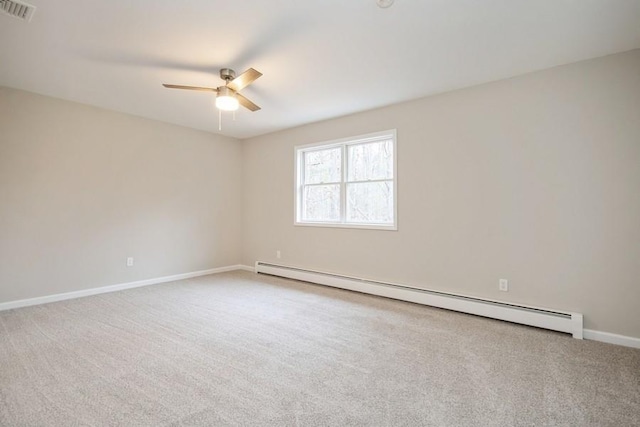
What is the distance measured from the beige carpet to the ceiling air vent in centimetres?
254

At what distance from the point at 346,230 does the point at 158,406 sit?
10.5 ft

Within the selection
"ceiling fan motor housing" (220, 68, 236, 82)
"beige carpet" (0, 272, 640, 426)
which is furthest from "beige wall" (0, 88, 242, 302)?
"ceiling fan motor housing" (220, 68, 236, 82)

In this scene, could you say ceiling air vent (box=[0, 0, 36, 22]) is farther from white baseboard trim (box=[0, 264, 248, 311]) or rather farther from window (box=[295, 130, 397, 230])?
window (box=[295, 130, 397, 230])

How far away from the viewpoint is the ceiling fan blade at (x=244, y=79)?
259 centimetres

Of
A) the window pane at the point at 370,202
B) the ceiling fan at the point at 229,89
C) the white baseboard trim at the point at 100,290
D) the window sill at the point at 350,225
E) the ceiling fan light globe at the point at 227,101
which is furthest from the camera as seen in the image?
the window pane at the point at 370,202

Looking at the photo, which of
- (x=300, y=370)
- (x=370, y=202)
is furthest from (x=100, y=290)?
(x=370, y=202)

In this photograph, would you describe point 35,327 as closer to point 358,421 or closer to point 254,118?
point 358,421

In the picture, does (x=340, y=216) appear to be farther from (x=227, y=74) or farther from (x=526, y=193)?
(x=227, y=74)

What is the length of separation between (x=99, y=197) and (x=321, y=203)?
317cm

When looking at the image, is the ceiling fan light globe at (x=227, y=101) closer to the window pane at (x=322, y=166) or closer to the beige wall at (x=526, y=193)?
the beige wall at (x=526, y=193)

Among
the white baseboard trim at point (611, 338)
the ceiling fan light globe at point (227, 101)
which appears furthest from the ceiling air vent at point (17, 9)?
the white baseboard trim at point (611, 338)

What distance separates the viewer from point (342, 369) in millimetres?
2201

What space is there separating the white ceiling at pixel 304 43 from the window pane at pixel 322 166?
1245 mm

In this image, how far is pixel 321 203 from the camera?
4988 millimetres
